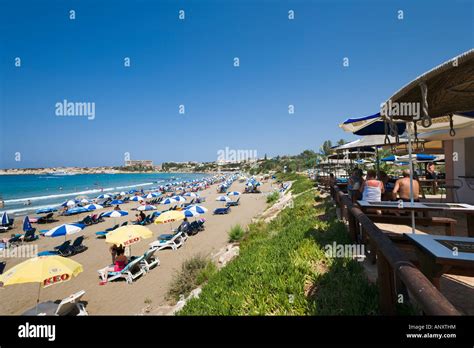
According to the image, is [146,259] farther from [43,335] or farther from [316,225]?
[43,335]

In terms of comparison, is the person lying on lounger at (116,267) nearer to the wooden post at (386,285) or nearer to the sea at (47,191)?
the wooden post at (386,285)

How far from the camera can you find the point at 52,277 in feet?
18.0

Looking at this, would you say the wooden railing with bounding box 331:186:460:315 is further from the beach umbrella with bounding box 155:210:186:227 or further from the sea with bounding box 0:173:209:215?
the sea with bounding box 0:173:209:215

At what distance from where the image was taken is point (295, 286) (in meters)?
3.60

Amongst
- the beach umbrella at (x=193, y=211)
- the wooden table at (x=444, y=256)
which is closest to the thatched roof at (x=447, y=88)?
the wooden table at (x=444, y=256)

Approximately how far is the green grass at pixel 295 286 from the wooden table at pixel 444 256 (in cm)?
95

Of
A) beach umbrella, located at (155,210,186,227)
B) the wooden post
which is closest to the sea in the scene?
beach umbrella, located at (155,210,186,227)

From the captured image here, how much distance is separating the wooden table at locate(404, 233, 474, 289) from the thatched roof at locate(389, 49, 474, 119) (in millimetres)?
1542

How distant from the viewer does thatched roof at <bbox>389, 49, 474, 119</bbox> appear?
2045 mm

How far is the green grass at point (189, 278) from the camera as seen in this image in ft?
22.2

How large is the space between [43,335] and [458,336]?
3.30 meters

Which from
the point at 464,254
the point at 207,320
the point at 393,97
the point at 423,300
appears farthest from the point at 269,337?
the point at 393,97

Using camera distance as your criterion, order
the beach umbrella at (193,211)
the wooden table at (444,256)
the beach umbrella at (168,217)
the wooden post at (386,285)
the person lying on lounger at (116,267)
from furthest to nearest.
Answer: the beach umbrella at (193,211)
the beach umbrella at (168,217)
the person lying on lounger at (116,267)
the wooden post at (386,285)
the wooden table at (444,256)

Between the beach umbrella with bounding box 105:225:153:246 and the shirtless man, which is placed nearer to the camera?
the shirtless man
